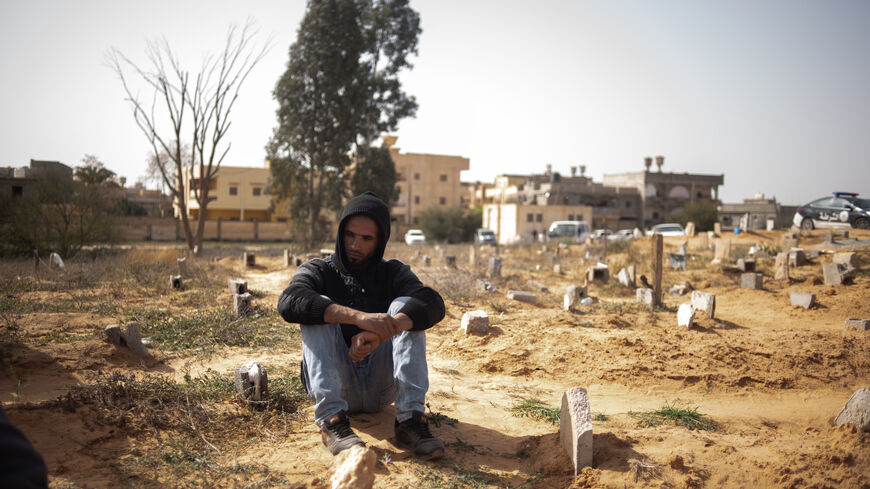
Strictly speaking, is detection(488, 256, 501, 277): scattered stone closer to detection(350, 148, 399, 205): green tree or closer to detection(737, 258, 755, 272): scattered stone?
detection(737, 258, 755, 272): scattered stone

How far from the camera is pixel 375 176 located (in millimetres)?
25312

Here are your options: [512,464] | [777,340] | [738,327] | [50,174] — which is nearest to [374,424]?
[512,464]

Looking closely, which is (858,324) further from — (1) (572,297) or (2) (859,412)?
(2) (859,412)

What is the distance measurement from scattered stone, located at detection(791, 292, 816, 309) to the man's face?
7.94 metres

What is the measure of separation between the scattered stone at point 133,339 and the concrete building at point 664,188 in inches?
2082

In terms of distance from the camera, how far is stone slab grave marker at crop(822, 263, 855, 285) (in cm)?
985

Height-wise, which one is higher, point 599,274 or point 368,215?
point 368,215

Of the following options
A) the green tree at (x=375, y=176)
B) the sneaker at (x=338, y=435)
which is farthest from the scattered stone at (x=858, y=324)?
the green tree at (x=375, y=176)

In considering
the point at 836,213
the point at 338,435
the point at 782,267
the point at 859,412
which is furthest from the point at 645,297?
the point at 836,213

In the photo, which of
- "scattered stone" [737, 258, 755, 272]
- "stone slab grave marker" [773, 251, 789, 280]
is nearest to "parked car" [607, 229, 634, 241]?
"scattered stone" [737, 258, 755, 272]

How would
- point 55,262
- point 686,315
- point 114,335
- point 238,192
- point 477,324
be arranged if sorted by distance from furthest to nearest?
point 238,192 < point 55,262 < point 686,315 < point 477,324 < point 114,335

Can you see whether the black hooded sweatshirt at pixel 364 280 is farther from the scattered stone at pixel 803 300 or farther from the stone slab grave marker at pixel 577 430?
the scattered stone at pixel 803 300

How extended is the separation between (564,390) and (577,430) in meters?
1.97

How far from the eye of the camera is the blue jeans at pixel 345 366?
2.91 metres
